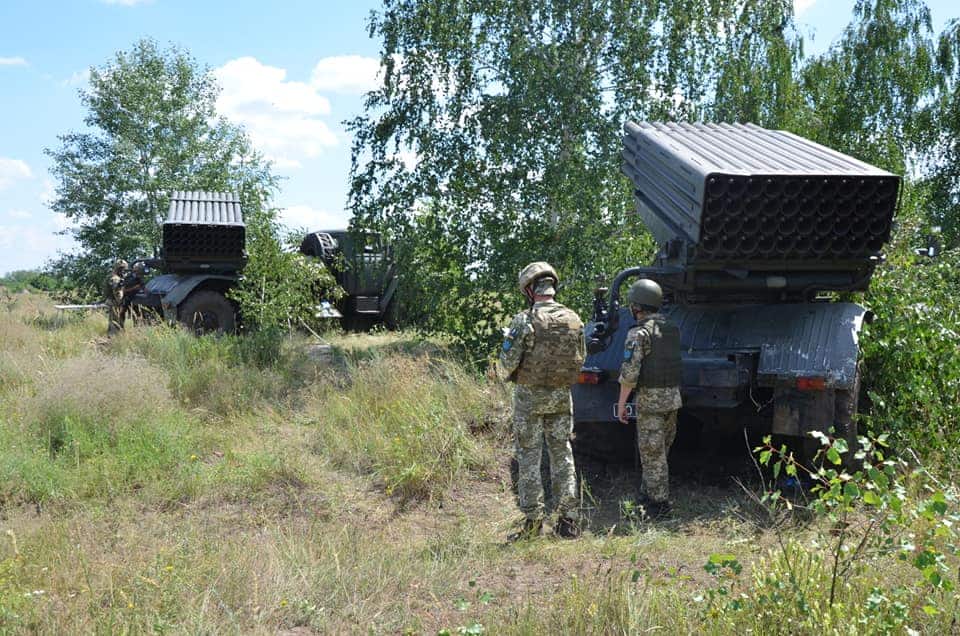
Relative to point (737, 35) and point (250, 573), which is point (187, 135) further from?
point (250, 573)

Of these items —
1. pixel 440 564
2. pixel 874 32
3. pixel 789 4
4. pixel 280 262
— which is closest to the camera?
pixel 440 564

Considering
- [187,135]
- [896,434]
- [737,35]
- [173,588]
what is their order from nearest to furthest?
[173,588], [896,434], [737,35], [187,135]

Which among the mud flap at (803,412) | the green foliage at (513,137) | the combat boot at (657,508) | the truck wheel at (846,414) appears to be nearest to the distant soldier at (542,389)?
the combat boot at (657,508)

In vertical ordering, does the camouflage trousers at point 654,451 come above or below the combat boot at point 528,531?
above

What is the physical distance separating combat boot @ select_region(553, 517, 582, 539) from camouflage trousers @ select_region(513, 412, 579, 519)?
3 cm

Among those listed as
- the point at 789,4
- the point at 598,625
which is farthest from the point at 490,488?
the point at 789,4

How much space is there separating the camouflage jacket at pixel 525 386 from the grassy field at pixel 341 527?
0.77 metres

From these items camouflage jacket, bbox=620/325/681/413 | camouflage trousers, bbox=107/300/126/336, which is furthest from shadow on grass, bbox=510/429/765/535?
camouflage trousers, bbox=107/300/126/336

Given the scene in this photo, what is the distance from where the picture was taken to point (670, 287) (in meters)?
6.82

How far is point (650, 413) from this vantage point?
19.4 feet

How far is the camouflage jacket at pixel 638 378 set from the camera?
5848mm

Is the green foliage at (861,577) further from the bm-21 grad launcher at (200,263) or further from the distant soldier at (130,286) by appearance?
Result: the distant soldier at (130,286)

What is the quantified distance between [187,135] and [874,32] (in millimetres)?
18059

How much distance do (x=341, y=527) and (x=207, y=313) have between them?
8953mm
